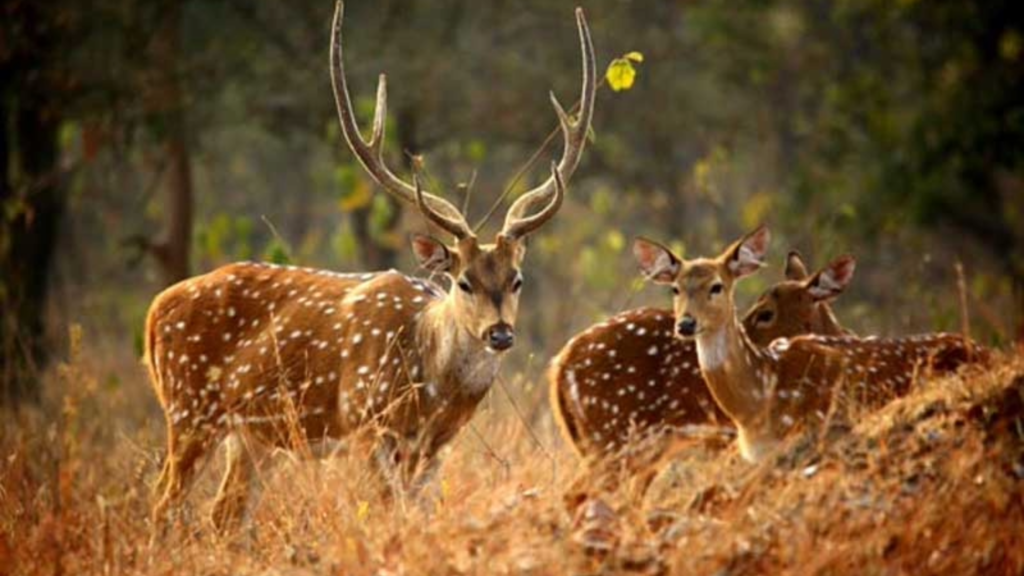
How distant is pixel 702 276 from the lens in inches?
345

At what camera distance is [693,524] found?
6.82 metres

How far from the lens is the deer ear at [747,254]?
893 cm

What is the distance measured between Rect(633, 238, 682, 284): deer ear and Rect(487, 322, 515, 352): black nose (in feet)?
2.63

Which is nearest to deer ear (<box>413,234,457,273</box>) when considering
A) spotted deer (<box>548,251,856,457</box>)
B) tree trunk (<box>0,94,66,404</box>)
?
spotted deer (<box>548,251,856,457</box>)

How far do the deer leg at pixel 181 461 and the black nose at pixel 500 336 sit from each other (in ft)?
5.17

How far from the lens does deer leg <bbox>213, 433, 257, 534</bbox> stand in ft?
29.8

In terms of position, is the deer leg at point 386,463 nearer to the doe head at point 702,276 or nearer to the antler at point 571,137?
the antler at point 571,137

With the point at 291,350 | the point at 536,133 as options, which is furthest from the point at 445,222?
the point at 536,133

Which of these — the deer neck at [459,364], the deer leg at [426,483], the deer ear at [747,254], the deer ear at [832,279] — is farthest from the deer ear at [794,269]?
the deer leg at [426,483]

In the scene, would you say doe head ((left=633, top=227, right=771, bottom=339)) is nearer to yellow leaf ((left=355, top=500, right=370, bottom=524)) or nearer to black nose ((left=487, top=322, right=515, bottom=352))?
black nose ((left=487, top=322, right=515, bottom=352))

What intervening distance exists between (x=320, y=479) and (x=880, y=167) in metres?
13.0

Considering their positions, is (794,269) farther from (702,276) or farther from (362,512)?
(362,512)

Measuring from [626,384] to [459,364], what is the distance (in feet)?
2.74

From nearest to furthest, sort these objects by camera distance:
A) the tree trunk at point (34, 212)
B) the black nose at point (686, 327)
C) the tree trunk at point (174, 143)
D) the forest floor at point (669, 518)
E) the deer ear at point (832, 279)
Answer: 1. the forest floor at point (669, 518)
2. the black nose at point (686, 327)
3. the deer ear at point (832, 279)
4. the tree trunk at point (34, 212)
5. the tree trunk at point (174, 143)
